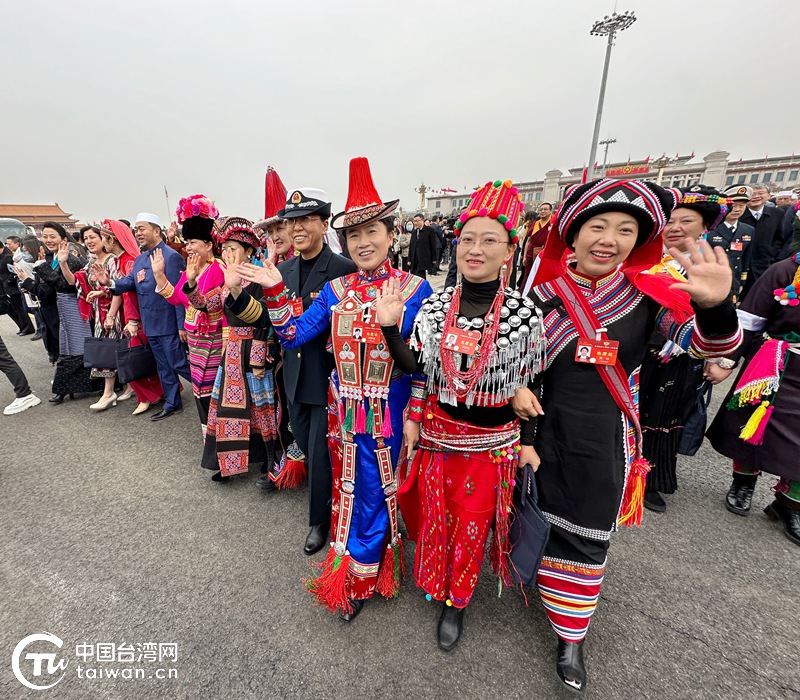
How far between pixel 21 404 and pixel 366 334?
5.01m

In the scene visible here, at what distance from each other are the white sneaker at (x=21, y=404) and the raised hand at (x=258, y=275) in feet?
14.7

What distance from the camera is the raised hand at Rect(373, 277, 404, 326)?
149cm

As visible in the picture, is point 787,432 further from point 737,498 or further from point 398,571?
point 398,571

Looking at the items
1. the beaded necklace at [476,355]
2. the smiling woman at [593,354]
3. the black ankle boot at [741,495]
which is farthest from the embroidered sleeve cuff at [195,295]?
the black ankle boot at [741,495]

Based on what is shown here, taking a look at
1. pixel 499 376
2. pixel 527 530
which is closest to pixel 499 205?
pixel 499 376

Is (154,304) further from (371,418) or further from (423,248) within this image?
(423,248)

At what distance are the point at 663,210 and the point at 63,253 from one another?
5569 mm

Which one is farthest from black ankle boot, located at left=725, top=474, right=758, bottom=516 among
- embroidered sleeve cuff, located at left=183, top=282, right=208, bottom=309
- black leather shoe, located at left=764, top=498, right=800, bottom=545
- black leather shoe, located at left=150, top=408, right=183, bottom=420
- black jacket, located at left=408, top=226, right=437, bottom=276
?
black jacket, located at left=408, top=226, right=437, bottom=276

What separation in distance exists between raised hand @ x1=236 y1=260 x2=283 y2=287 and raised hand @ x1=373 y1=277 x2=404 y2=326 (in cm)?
59

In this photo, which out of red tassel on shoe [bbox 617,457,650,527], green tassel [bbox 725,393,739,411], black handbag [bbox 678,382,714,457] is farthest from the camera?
black handbag [bbox 678,382,714,457]

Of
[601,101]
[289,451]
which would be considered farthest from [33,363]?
[601,101]

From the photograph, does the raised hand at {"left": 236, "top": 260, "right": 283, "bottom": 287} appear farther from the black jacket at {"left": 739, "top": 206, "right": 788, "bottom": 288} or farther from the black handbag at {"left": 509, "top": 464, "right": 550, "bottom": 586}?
the black jacket at {"left": 739, "top": 206, "right": 788, "bottom": 288}

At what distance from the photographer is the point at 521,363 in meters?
1.41

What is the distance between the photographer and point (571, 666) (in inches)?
60.6
